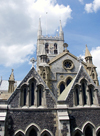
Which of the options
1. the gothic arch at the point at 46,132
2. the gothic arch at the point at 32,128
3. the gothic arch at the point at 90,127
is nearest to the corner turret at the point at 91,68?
the gothic arch at the point at 90,127

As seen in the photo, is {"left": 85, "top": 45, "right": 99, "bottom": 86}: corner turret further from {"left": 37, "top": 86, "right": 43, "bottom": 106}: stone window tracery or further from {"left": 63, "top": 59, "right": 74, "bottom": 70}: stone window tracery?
{"left": 37, "top": 86, "right": 43, "bottom": 106}: stone window tracery

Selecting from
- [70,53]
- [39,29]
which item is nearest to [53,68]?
[70,53]

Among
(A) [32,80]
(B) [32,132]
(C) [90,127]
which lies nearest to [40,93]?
(A) [32,80]

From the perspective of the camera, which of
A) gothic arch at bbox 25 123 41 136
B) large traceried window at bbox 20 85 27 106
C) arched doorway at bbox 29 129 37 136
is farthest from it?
large traceried window at bbox 20 85 27 106

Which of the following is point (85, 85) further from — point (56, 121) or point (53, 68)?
point (53, 68)

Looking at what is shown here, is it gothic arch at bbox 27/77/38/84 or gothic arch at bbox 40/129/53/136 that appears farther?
gothic arch at bbox 27/77/38/84

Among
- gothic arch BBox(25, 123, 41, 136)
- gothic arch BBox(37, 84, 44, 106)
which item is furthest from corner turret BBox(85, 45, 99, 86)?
gothic arch BBox(25, 123, 41, 136)

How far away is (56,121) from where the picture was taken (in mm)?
10734

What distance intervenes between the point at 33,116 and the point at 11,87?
16.8 metres

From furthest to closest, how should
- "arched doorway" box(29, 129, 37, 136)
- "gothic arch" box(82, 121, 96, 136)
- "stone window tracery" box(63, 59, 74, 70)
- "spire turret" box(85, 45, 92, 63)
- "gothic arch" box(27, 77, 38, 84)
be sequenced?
1. "spire turret" box(85, 45, 92, 63)
2. "stone window tracery" box(63, 59, 74, 70)
3. "gothic arch" box(27, 77, 38, 84)
4. "gothic arch" box(82, 121, 96, 136)
5. "arched doorway" box(29, 129, 37, 136)

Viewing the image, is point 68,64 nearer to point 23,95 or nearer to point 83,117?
point 83,117

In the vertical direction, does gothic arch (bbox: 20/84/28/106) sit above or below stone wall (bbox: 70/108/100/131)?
above

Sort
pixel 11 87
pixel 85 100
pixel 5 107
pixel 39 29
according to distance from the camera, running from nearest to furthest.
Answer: pixel 5 107
pixel 85 100
pixel 11 87
pixel 39 29

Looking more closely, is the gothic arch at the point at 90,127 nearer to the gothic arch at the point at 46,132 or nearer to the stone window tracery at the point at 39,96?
the gothic arch at the point at 46,132
